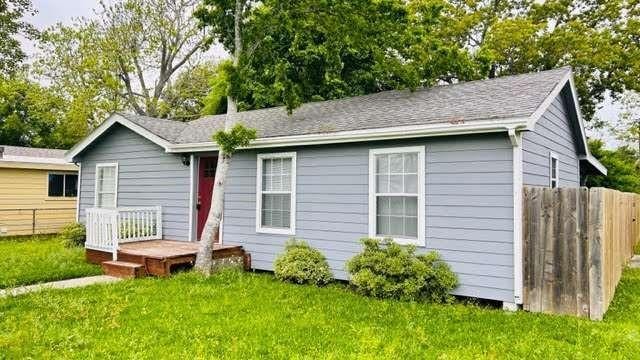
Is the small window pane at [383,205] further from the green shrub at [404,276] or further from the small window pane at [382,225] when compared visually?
the green shrub at [404,276]

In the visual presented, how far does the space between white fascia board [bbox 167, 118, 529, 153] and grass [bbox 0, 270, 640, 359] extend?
8.24ft

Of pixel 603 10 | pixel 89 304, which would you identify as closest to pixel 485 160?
pixel 89 304

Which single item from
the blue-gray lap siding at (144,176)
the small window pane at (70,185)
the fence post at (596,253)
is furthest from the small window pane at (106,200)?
the fence post at (596,253)

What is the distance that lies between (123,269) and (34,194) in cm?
1034

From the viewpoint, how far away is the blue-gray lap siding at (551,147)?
6.62 m

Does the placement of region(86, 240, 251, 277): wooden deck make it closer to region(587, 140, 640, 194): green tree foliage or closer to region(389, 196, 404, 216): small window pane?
region(389, 196, 404, 216): small window pane

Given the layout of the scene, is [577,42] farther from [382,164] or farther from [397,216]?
[397,216]

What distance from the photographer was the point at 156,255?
8.10 m

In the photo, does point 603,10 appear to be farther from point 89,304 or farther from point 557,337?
point 89,304

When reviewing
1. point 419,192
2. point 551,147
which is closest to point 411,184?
point 419,192

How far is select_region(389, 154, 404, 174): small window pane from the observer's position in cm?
725

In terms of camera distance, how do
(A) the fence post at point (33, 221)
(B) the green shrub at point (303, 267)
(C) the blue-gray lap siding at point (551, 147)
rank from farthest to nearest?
(A) the fence post at point (33, 221) < (B) the green shrub at point (303, 267) < (C) the blue-gray lap siding at point (551, 147)

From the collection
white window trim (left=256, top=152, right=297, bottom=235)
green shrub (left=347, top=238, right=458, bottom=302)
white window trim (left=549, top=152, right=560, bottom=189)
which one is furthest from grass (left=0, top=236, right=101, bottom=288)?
white window trim (left=549, top=152, right=560, bottom=189)

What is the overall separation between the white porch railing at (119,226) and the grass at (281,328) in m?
2.34
